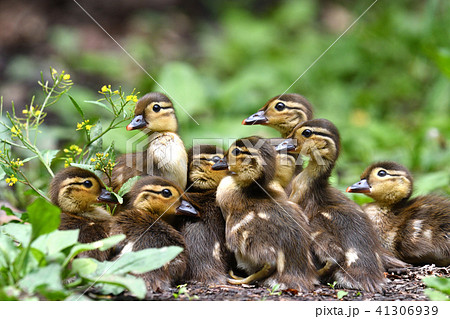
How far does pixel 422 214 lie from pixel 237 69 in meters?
7.22

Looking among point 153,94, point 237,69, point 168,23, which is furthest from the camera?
point 168,23

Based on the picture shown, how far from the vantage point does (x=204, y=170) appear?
4344mm

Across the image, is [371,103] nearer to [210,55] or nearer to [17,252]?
[210,55]

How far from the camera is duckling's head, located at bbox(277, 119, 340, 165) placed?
4.12 meters

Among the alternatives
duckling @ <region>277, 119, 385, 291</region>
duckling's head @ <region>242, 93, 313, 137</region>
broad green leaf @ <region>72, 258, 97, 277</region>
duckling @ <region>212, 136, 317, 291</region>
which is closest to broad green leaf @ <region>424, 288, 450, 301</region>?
duckling @ <region>277, 119, 385, 291</region>

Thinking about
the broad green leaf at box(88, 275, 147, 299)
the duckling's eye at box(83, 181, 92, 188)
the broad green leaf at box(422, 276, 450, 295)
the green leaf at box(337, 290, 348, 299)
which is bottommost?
the green leaf at box(337, 290, 348, 299)

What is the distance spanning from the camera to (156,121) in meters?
4.39

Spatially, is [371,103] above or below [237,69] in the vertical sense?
below

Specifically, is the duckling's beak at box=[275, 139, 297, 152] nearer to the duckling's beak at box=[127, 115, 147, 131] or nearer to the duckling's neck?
the duckling's neck

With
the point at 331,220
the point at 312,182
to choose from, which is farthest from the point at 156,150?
the point at 331,220

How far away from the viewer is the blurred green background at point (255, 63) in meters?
7.85

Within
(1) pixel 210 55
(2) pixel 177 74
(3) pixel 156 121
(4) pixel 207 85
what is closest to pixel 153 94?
(3) pixel 156 121

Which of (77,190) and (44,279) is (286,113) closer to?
(77,190)

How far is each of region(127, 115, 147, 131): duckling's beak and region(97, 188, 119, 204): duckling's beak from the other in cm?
→ 61
